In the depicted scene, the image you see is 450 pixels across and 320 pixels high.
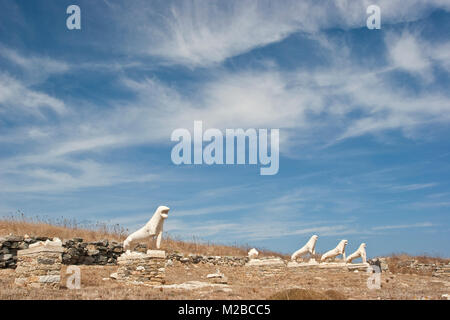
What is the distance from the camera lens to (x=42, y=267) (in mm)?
14711

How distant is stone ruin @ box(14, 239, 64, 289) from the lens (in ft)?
46.9

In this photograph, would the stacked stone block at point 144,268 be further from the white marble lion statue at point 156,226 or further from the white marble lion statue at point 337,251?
the white marble lion statue at point 337,251

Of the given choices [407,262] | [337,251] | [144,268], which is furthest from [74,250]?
[407,262]

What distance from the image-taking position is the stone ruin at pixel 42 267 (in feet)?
46.9

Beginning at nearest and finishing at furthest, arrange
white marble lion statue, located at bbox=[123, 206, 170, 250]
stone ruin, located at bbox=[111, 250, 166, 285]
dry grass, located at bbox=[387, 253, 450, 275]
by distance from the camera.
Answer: stone ruin, located at bbox=[111, 250, 166, 285] < white marble lion statue, located at bbox=[123, 206, 170, 250] < dry grass, located at bbox=[387, 253, 450, 275]

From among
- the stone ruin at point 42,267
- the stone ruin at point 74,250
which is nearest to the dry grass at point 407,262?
the stone ruin at point 74,250

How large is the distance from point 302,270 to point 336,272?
1736mm

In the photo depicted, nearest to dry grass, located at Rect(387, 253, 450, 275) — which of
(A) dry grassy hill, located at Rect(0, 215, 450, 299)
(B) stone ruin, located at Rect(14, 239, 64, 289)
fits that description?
(A) dry grassy hill, located at Rect(0, 215, 450, 299)

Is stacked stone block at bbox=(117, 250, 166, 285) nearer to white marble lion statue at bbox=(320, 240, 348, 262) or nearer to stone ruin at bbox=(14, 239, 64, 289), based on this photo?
stone ruin at bbox=(14, 239, 64, 289)

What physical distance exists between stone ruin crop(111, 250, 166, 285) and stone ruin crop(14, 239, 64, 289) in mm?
2276

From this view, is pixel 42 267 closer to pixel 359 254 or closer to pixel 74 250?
pixel 74 250

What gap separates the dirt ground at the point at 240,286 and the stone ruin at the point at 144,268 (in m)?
0.46
